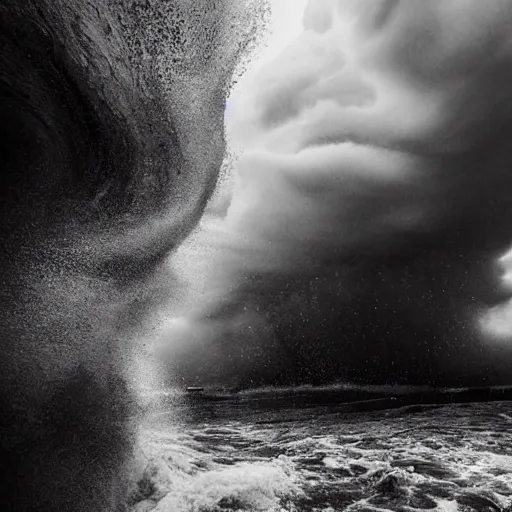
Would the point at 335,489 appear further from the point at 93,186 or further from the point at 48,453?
the point at 93,186

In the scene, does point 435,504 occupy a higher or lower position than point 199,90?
lower

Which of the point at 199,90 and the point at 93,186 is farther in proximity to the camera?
the point at 199,90

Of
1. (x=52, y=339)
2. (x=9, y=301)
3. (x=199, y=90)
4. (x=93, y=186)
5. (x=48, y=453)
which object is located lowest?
(x=48, y=453)

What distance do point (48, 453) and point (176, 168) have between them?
324 inches

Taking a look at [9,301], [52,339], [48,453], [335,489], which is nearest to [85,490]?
[48,453]

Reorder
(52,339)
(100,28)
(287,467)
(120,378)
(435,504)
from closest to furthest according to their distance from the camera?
(100,28)
(52,339)
(435,504)
(120,378)
(287,467)

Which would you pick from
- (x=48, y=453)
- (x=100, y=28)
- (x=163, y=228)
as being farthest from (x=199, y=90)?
(x=48, y=453)

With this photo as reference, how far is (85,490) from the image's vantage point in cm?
767

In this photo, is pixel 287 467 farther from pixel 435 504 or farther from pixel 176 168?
pixel 176 168

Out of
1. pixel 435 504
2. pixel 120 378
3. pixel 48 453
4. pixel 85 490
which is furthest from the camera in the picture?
pixel 120 378

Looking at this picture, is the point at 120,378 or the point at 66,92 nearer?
the point at 66,92

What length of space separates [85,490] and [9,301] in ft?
14.6

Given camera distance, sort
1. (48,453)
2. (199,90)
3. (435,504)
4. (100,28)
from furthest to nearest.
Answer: (435,504)
(199,90)
(48,453)
(100,28)

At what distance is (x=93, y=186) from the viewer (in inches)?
353
